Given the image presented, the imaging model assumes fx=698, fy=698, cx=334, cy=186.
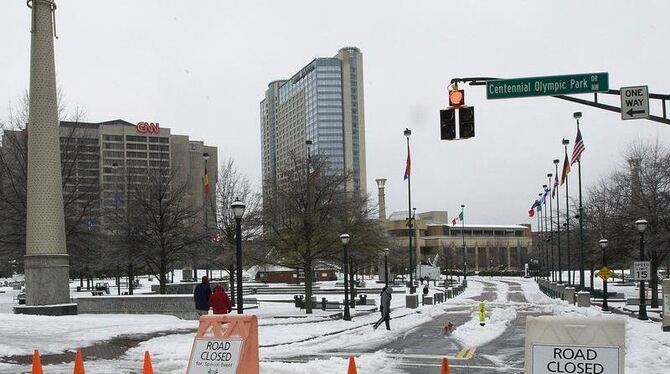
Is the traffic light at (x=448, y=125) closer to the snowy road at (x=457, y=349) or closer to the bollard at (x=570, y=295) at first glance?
the snowy road at (x=457, y=349)

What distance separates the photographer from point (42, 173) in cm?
2553

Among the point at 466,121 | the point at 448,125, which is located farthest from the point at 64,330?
the point at 466,121

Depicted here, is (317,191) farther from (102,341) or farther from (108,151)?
(108,151)

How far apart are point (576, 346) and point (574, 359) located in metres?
0.14

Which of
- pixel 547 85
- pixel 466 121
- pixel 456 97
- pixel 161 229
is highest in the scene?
pixel 547 85

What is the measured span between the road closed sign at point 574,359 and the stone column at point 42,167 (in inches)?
871

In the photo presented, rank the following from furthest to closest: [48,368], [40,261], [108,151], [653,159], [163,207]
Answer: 1. [108,151]
2. [653,159]
3. [163,207]
4. [40,261]
5. [48,368]

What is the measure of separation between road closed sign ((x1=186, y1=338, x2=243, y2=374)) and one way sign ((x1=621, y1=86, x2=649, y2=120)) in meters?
10.6

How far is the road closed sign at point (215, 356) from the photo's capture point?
927 centimetres

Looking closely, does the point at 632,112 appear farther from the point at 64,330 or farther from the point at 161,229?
the point at 161,229

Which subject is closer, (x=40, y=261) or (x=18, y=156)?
(x=40, y=261)

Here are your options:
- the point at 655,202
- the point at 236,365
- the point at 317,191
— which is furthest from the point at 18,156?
the point at 655,202

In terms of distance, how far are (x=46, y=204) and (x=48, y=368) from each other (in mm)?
12240

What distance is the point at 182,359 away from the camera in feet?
52.5
